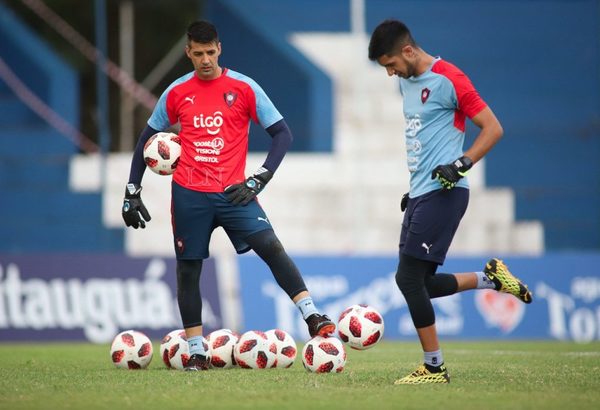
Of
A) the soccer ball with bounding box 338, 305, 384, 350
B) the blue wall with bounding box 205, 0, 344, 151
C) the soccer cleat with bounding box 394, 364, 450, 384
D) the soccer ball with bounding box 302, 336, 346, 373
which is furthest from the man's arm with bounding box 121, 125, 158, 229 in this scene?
the blue wall with bounding box 205, 0, 344, 151

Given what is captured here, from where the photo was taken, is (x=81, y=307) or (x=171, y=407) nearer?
(x=171, y=407)

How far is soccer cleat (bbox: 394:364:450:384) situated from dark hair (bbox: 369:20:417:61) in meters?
2.10

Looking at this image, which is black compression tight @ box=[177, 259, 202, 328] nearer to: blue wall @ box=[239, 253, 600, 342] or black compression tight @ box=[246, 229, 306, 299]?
black compression tight @ box=[246, 229, 306, 299]

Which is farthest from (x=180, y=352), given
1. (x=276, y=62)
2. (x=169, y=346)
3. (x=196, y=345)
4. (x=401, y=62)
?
(x=276, y=62)

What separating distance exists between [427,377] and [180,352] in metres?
2.23

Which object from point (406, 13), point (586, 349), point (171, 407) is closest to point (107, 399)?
point (171, 407)

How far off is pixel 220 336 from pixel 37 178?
11629 mm

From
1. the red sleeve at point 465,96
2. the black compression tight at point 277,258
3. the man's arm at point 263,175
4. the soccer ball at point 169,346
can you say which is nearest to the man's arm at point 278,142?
the man's arm at point 263,175

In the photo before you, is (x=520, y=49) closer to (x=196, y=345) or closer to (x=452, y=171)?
(x=196, y=345)

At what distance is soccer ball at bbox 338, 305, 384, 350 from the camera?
865cm

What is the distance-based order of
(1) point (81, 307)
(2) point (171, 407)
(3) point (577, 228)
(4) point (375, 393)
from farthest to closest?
(3) point (577, 228)
(1) point (81, 307)
(4) point (375, 393)
(2) point (171, 407)

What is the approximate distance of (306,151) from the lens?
21.6m

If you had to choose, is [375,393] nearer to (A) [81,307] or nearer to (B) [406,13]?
(A) [81,307]

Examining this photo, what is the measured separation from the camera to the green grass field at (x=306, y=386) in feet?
22.6
